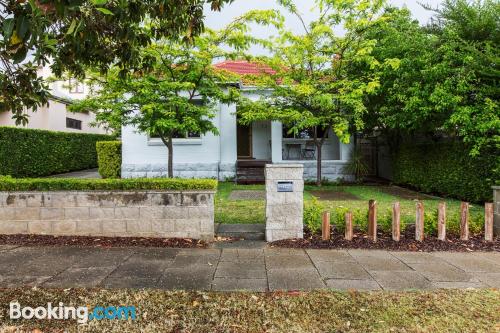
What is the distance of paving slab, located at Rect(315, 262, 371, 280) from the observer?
174 inches

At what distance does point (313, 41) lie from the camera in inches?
471

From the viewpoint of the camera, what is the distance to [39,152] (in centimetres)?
1494

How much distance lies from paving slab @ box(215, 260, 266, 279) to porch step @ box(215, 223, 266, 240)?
125 centimetres

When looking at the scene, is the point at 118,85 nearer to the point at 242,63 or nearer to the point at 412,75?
the point at 412,75

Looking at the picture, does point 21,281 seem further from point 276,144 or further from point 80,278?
point 276,144

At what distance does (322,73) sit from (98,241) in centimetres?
981

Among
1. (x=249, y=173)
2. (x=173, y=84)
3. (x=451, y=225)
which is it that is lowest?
(x=451, y=225)

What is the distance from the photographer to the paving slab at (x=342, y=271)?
441cm

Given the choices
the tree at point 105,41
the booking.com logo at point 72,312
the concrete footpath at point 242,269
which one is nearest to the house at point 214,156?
the concrete footpath at point 242,269

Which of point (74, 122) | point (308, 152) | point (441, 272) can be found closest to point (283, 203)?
point (441, 272)

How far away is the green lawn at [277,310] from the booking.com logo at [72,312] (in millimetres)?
67

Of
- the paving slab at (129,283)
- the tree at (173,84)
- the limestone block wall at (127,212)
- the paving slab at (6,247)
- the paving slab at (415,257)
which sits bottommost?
the paving slab at (415,257)

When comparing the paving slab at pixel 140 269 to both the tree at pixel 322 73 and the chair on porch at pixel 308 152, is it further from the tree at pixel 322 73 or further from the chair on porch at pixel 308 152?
the chair on porch at pixel 308 152

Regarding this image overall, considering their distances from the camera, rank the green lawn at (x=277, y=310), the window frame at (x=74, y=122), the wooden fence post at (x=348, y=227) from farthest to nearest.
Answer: the window frame at (x=74, y=122) → the wooden fence post at (x=348, y=227) → the green lawn at (x=277, y=310)
